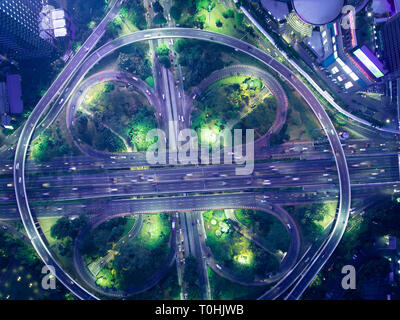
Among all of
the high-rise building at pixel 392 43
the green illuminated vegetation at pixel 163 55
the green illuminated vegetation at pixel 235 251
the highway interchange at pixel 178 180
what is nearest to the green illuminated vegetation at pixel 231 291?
the green illuminated vegetation at pixel 235 251

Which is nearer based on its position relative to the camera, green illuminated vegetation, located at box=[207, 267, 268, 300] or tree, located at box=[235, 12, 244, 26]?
green illuminated vegetation, located at box=[207, 267, 268, 300]

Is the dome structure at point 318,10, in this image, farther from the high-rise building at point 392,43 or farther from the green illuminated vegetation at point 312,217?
the green illuminated vegetation at point 312,217

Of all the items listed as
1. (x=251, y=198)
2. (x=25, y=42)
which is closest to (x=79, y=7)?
(x=25, y=42)

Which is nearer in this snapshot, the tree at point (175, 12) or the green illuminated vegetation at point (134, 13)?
the tree at point (175, 12)

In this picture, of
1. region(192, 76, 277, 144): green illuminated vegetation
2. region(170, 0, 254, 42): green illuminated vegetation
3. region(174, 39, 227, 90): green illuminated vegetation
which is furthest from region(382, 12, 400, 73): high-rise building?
region(174, 39, 227, 90): green illuminated vegetation

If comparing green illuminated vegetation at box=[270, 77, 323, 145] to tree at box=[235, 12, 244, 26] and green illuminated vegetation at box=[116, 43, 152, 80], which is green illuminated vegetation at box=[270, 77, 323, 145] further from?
green illuminated vegetation at box=[116, 43, 152, 80]
